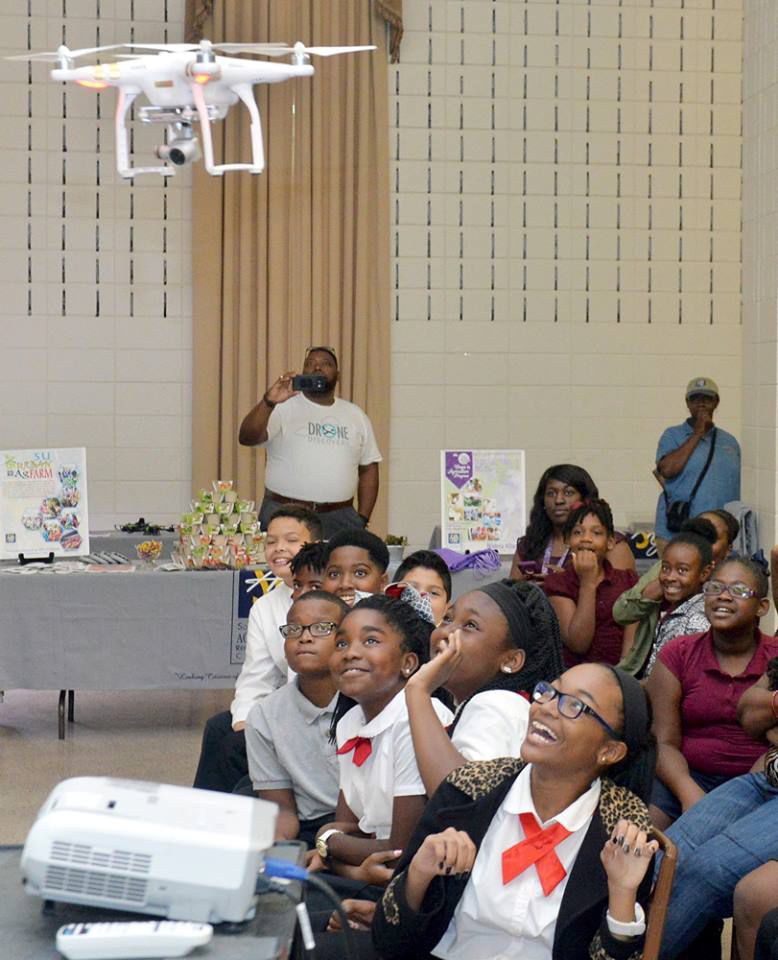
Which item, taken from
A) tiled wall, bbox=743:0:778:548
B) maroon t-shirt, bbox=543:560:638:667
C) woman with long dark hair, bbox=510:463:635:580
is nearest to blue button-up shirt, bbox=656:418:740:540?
tiled wall, bbox=743:0:778:548

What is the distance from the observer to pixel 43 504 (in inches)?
254

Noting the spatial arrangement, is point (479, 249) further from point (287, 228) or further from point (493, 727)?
point (493, 727)

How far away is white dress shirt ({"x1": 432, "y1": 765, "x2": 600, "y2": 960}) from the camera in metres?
2.38

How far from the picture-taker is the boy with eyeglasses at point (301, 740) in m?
3.37

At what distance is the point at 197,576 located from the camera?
609cm

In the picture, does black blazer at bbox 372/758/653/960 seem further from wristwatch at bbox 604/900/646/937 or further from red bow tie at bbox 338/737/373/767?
red bow tie at bbox 338/737/373/767

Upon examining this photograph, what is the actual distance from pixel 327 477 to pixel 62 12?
3641mm

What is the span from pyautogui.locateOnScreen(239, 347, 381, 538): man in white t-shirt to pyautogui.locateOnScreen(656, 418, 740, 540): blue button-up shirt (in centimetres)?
156

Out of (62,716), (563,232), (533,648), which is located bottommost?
(62,716)

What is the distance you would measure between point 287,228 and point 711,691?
5694 mm

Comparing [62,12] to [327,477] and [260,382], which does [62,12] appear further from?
[327,477]

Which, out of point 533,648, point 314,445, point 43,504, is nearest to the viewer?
point 533,648

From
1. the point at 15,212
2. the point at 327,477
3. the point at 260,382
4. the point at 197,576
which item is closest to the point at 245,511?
the point at 197,576

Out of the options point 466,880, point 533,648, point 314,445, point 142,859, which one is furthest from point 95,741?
point 142,859
